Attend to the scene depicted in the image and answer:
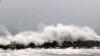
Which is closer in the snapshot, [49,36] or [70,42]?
[70,42]

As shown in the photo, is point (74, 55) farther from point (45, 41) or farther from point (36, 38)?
point (36, 38)

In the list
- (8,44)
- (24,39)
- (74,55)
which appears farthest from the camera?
(24,39)

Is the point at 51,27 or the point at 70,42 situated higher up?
the point at 51,27

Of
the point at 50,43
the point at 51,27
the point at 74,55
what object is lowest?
the point at 74,55

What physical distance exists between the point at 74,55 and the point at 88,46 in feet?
28.7

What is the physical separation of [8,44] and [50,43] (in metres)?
5.47

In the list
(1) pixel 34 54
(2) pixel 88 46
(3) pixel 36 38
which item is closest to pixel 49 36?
(3) pixel 36 38

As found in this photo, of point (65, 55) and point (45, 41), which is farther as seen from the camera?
point (45, 41)

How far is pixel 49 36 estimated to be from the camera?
42.6 metres

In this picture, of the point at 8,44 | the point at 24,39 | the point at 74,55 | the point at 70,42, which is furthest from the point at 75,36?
the point at 74,55

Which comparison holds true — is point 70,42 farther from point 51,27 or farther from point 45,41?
point 51,27

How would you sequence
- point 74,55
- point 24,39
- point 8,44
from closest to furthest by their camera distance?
point 74,55, point 8,44, point 24,39

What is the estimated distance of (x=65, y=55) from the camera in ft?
98.0

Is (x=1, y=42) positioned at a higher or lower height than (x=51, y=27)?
lower
